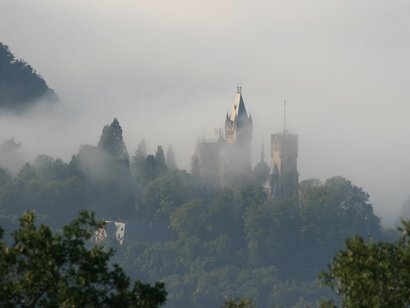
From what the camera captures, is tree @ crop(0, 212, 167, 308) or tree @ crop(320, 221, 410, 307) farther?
tree @ crop(320, 221, 410, 307)

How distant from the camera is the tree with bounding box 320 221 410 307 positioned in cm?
8256

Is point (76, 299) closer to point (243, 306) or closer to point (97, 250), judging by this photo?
point (97, 250)

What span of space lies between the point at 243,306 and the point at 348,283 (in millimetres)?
4827

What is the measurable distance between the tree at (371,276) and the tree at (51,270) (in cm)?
923

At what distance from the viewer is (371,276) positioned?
82688mm

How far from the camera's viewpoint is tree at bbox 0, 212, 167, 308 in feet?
251

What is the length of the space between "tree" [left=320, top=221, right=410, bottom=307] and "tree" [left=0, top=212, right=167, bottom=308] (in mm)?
9235

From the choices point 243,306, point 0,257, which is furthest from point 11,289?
point 243,306

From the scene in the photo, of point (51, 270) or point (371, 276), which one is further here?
point (371, 276)

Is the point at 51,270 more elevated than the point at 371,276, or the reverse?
the point at 371,276

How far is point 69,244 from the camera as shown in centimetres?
7775

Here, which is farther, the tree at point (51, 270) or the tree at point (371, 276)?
the tree at point (371, 276)

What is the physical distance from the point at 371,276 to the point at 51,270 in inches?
485

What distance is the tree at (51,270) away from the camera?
76.6 metres
